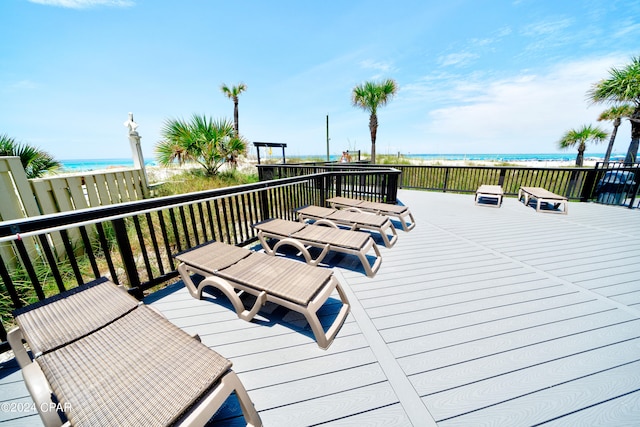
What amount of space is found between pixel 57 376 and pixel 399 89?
47.3 feet

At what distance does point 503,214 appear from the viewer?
17.1 feet

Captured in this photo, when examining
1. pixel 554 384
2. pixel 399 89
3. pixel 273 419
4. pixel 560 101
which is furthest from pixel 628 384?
pixel 560 101

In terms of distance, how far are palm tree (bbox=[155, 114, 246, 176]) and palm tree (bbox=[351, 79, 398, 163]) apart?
7896 mm

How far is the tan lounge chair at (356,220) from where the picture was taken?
344cm

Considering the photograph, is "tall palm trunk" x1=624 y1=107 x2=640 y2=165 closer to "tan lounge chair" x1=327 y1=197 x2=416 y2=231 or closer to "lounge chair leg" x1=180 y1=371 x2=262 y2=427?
"tan lounge chair" x1=327 y1=197 x2=416 y2=231

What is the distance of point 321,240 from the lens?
110 inches

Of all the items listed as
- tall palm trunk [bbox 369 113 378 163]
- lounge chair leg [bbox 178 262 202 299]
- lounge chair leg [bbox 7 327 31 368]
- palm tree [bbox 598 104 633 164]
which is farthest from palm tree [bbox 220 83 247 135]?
palm tree [bbox 598 104 633 164]

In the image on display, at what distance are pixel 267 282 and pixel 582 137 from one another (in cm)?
2632

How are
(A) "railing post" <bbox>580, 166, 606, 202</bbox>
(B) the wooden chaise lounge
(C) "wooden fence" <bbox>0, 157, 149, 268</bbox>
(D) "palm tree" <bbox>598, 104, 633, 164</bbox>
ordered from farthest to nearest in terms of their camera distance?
(D) "palm tree" <bbox>598, 104, 633, 164</bbox> → (A) "railing post" <bbox>580, 166, 606, 202</bbox> → (B) the wooden chaise lounge → (C) "wooden fence" <bbox>0, 157, 149, 268</bbox>

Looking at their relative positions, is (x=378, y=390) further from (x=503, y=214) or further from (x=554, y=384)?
(x=503, y=214)

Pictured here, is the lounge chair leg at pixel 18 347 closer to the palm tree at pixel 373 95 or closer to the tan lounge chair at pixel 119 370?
the tan lounge chair at pixel 119 370

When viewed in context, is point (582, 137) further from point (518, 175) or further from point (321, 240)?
point (321, 240)

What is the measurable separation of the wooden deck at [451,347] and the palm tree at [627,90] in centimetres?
1106

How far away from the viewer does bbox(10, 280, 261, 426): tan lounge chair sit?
91 centimetres
